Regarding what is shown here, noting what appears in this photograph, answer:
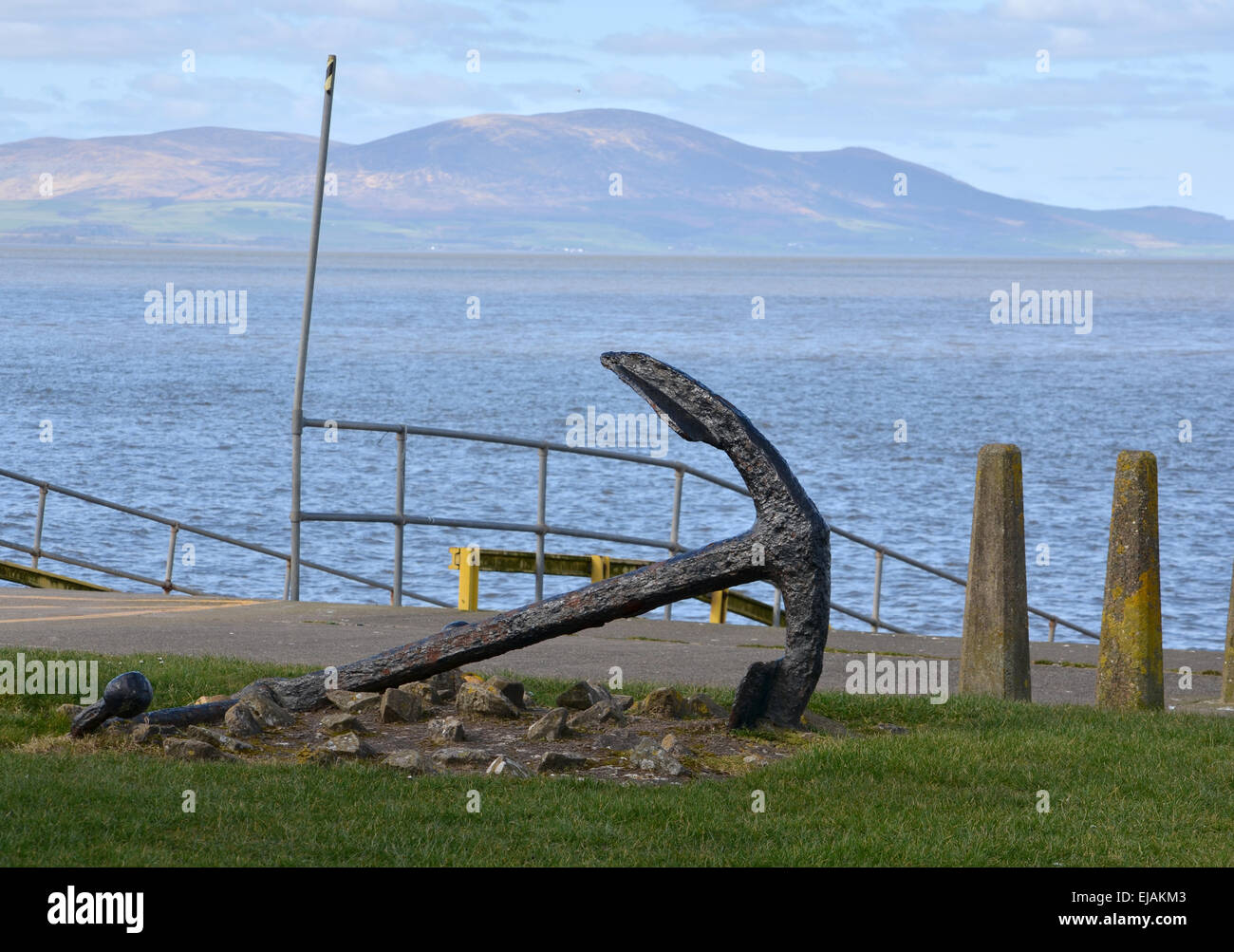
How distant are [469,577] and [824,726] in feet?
15.2

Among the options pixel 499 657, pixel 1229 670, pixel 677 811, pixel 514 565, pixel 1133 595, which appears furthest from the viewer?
pixel 514 565

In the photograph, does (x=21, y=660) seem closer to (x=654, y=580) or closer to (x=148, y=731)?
(x=148, y=731)

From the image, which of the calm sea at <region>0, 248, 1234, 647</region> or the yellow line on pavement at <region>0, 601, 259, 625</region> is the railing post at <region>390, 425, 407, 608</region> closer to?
the yellow line on pavement at <region>0, 601, 259, 625</region>

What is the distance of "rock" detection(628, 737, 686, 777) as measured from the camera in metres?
5.93

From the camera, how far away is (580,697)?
696 cm

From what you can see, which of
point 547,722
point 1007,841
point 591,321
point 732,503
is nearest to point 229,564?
point 732,503

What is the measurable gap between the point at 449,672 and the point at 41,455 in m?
32.9

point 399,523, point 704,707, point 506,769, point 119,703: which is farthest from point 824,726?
point 399,523

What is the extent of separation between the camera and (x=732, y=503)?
107 feet

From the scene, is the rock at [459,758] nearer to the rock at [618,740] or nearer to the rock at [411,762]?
the rock at [411,762]

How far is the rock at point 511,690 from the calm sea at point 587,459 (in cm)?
1253

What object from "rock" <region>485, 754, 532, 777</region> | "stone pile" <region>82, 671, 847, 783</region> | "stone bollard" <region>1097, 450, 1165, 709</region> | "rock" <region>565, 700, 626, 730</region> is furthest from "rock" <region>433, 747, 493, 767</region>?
"stone bollard" <region>1097, 450, 1165, 709</region>

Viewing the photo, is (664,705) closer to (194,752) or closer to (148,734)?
(194,752)

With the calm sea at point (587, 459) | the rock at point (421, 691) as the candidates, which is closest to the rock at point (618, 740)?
the rock at point (421, 691)
